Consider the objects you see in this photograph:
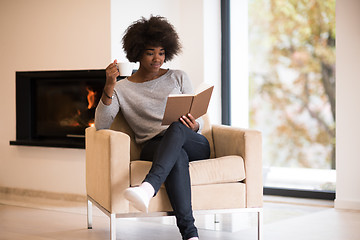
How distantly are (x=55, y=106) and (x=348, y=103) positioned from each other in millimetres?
2417

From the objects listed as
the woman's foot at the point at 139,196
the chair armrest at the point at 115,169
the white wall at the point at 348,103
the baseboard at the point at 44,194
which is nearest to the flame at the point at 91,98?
the baseboard at the point at 44,194

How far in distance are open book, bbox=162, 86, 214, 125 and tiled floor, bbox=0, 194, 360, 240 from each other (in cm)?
71

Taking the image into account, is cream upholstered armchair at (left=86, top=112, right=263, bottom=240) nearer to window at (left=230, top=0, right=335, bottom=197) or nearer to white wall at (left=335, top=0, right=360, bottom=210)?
white wall at (left=335, top=0, right=360, bottom=210)

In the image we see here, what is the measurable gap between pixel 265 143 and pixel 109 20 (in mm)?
1726

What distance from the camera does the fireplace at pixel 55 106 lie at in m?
4.35

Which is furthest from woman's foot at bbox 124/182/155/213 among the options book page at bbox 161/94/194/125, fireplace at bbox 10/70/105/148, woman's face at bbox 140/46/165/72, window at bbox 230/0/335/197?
window at bbox 230/0/335/197

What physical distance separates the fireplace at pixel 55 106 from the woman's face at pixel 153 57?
1.23 m

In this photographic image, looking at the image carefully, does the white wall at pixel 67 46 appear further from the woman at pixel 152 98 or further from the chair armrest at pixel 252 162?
the chair armrest at pixel 252 162

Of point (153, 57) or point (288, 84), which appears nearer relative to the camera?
point (153, 57)

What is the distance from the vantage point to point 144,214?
8.82 ft

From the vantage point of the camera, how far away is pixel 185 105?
2.76 meters

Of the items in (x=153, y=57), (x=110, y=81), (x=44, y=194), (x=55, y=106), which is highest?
(x=153, y=57)

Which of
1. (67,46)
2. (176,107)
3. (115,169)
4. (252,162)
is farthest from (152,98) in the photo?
(67,46)

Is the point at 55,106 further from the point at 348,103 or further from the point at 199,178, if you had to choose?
the point at 348,103
